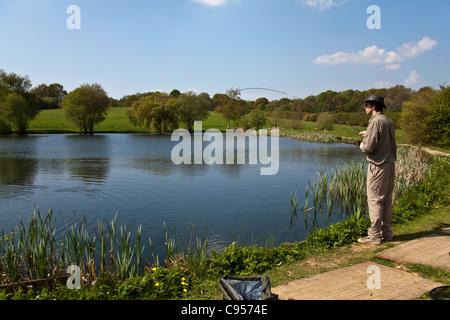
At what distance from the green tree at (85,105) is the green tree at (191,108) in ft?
38.2

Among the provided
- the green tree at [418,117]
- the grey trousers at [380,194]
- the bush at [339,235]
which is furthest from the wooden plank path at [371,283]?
the green tree at [418,117]

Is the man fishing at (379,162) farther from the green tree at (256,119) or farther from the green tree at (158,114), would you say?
the green tree at (256,119)

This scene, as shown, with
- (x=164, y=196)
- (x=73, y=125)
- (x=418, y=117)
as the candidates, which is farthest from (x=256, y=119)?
(x=164, y=196)

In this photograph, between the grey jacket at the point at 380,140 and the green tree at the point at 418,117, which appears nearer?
the grey jacket at the point at 380,140

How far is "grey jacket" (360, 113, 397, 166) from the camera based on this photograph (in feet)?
16.1

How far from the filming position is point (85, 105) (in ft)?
160

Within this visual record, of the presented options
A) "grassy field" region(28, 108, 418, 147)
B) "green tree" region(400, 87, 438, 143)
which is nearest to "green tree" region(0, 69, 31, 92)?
"grassy field" region(28, 108, 418, 147)

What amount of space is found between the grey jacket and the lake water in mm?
2477

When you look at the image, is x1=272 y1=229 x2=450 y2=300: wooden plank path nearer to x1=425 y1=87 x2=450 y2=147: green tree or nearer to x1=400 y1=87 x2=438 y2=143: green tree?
x1=425 y1=87 x2=450 y2=147: green tree

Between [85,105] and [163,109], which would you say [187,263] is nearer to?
[163,109]

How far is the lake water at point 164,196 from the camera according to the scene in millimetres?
7301

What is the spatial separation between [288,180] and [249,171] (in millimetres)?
2456

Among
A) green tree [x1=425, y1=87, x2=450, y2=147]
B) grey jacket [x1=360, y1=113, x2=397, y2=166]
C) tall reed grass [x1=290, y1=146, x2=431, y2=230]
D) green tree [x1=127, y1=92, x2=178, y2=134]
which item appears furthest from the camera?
green tree [x1=127, y1=92, x2=178, y2=134]
